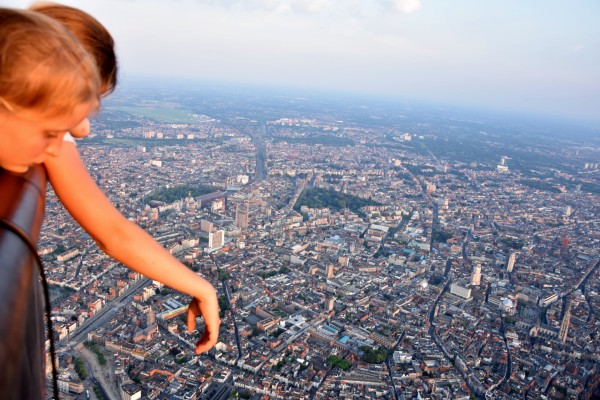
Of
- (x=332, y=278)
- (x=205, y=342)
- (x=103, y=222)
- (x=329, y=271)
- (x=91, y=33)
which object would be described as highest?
(x=91, y=33)

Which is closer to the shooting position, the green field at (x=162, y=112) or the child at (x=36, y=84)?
the child at (x=36, y=84)

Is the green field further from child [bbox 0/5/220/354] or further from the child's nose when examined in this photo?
the child's nose

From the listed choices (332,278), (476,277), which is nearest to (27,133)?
(332,278)

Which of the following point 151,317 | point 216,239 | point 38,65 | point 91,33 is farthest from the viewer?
point 216,239

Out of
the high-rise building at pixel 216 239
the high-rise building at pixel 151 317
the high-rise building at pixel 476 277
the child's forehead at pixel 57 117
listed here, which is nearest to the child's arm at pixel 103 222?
the child's forehead at pixel 57 117

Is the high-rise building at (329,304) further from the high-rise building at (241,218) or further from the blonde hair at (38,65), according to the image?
the blonde hair at (38,65)

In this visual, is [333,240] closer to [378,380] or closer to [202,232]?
[202,232]

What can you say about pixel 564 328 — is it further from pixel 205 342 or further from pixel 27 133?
pixel 27 133
